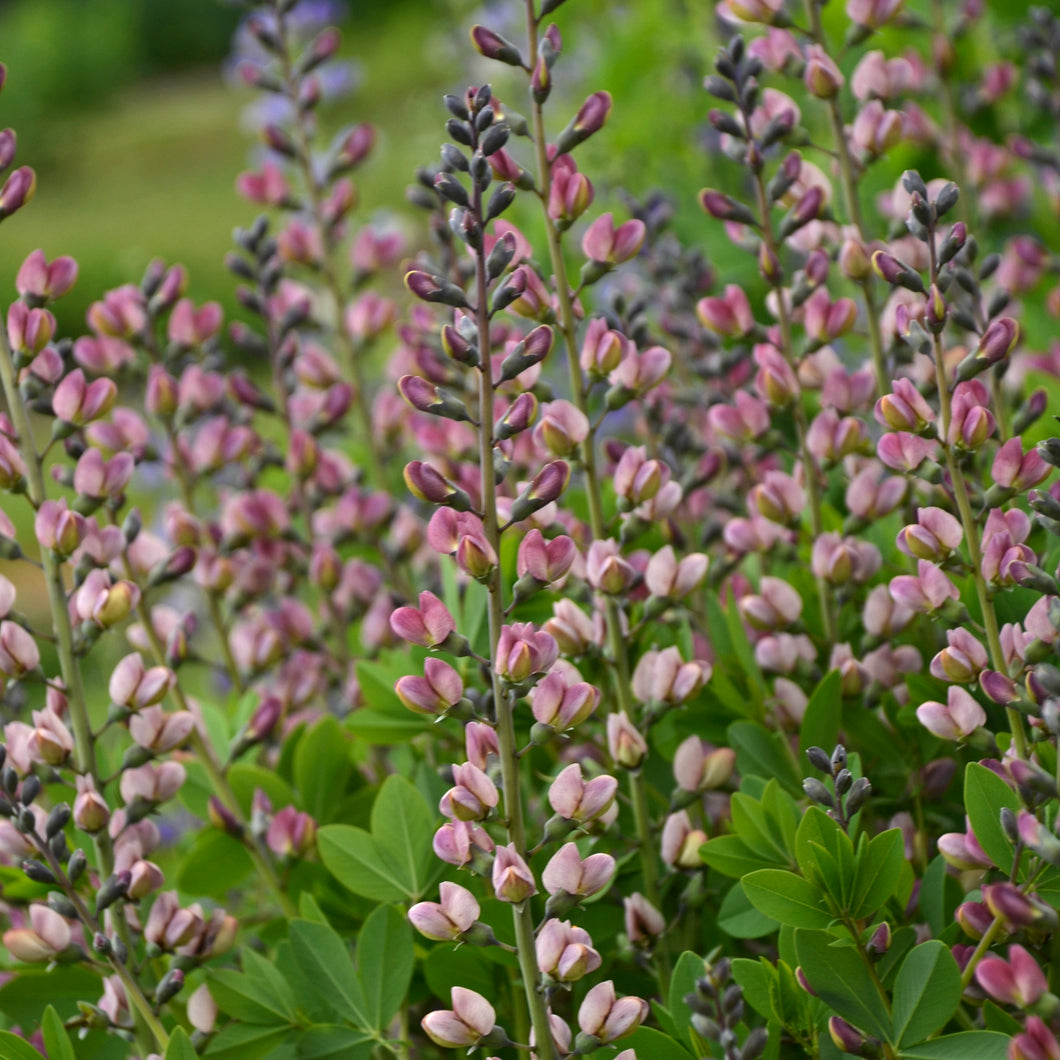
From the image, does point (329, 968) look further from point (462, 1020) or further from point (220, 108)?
point (220, 108)

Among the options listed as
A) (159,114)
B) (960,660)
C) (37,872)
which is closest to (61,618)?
(37,872)

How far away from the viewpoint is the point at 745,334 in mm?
814

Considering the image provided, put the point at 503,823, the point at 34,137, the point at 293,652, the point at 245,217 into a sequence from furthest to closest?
the point at 34,137, the point at 245,217, the point at 293,652, the point at 503,823

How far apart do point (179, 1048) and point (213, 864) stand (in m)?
0.23

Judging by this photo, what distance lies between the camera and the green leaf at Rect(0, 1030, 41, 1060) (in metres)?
0.61

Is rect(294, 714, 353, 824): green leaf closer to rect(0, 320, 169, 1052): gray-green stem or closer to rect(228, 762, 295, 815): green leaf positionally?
rect(228, 762, 295, 815): green leaf

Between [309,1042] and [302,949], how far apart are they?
0.05 meters

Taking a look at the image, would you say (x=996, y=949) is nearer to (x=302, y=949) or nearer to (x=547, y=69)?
(x=302, y=949)

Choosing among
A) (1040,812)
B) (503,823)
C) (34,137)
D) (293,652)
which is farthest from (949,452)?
(34,137)

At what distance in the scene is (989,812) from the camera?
562 mm

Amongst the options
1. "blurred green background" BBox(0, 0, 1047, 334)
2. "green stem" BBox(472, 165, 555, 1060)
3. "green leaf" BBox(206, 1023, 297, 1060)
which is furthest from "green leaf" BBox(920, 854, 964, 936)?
"blurred green background" BBox(0, 0, 1047, 334)

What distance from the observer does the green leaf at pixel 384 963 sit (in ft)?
2.14

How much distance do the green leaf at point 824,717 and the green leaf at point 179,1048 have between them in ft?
1.15

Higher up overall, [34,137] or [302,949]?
[302,949]
